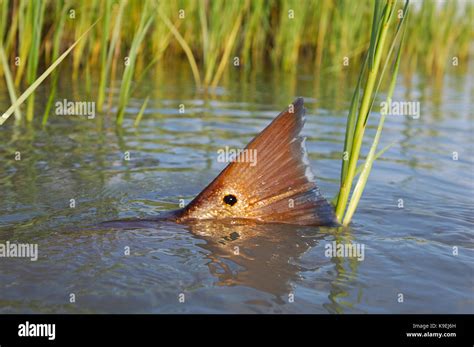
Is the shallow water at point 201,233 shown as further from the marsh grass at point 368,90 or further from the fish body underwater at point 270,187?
the marsh grass at point 368,90

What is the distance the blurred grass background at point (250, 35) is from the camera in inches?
342

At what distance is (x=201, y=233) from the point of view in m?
3.15

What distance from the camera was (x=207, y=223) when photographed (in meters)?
3.26

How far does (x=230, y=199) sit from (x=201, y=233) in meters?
0.23

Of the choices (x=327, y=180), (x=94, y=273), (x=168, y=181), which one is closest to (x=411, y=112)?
(x=327, y=180)

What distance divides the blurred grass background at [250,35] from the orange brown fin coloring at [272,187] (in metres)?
4.88

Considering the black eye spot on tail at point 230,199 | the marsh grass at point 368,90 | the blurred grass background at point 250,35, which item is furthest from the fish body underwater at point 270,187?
the blurred grass background at point 250,35

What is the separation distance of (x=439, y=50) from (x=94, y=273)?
11.2 m

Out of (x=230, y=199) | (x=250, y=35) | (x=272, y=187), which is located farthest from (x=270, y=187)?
(x=250, y=35)

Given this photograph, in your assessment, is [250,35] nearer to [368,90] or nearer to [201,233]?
[368,90]

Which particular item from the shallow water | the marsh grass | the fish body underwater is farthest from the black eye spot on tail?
the marsh grass
